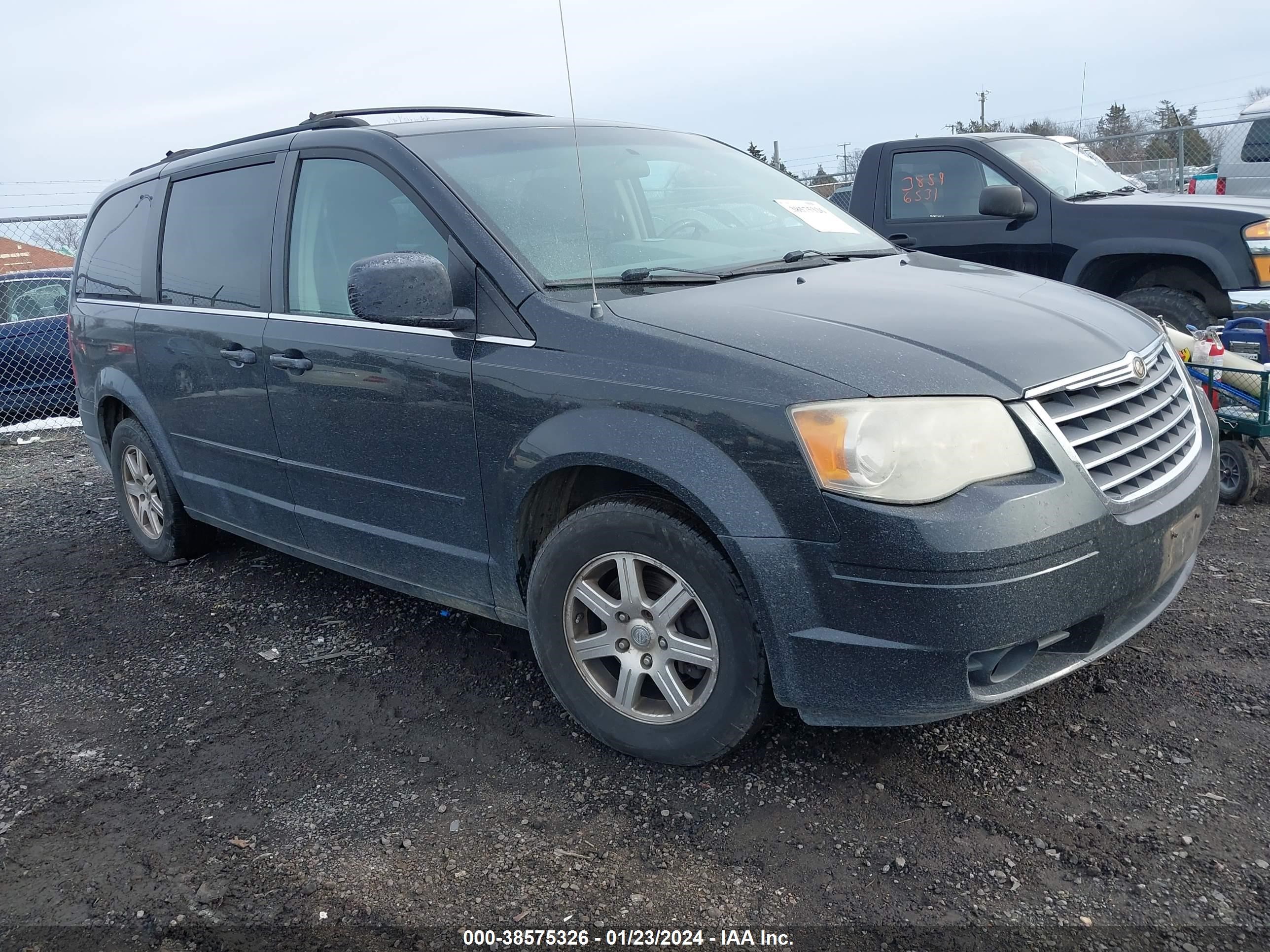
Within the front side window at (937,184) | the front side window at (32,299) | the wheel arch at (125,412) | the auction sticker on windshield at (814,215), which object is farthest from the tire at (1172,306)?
the front side window at (32,299)

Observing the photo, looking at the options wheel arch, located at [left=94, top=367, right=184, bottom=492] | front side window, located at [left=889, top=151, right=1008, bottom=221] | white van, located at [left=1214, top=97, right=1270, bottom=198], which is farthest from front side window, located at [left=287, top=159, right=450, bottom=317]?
white van, located at [left=1214, top=97, right=1270, bottom=198]

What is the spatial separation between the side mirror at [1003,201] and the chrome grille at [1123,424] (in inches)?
142

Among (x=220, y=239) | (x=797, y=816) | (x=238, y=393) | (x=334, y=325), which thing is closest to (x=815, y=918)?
(x=797, y=816)

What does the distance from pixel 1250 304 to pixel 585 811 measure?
5.39 metres

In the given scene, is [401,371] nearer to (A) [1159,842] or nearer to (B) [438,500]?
(B) [438,500]

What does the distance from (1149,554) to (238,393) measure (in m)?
3.23

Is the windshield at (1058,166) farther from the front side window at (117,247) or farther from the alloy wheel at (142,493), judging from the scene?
the alloy wheel at (142,493)

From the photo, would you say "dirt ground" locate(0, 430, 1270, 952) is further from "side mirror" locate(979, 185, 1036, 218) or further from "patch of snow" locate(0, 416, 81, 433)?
"patch of snow" locate(0, 416, 81, 433)

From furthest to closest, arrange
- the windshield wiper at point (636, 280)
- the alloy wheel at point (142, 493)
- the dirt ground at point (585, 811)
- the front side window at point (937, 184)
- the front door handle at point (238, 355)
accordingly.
Answer: the front side window at point (937, 184) → the alloy wheel at point (142, 493) → the front door handle at point (238, 355) → the windshield wiper at point (636, 280) → the dirt ground at point (585, 811)

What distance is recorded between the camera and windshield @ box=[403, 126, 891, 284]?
3.22 m

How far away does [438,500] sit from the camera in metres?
3.29

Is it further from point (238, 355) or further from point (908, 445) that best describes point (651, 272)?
point (238, 355)

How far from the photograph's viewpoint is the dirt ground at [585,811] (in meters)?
2.34

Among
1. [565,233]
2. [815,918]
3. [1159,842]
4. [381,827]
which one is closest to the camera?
[815,918]
